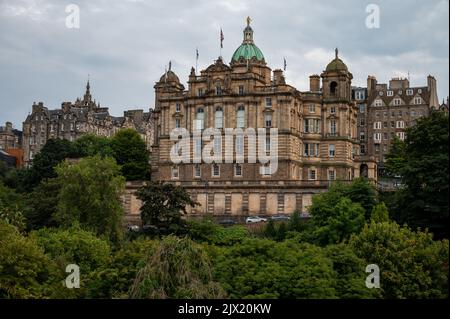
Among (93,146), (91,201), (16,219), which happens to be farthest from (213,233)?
Answer: (93,146)

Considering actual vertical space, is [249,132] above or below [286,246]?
above

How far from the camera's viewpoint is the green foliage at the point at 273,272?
3566cm

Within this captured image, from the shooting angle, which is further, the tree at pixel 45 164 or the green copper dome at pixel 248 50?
the green copper dome at pixel 248 50

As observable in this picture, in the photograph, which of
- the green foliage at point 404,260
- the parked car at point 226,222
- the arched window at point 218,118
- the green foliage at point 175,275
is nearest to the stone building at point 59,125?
the arched window at point 218,118

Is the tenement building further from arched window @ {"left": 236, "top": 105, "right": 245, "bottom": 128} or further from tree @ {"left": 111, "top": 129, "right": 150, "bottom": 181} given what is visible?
tree @ {"left": 111, "top": 129, "right": 150, "bottom": 181}

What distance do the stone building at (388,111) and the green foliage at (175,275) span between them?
270 ft

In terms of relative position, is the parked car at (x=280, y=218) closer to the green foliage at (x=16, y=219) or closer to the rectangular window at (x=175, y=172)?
the rectangular window at (x=175, y=172)

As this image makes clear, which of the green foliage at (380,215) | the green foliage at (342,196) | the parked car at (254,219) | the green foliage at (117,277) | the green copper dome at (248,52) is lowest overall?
the green foliage at (117,277)

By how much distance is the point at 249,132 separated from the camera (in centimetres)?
8338

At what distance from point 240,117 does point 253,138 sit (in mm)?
2552

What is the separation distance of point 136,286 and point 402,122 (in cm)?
8768

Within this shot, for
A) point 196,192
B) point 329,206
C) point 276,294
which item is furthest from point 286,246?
point 196,192

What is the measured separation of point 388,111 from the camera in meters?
117
